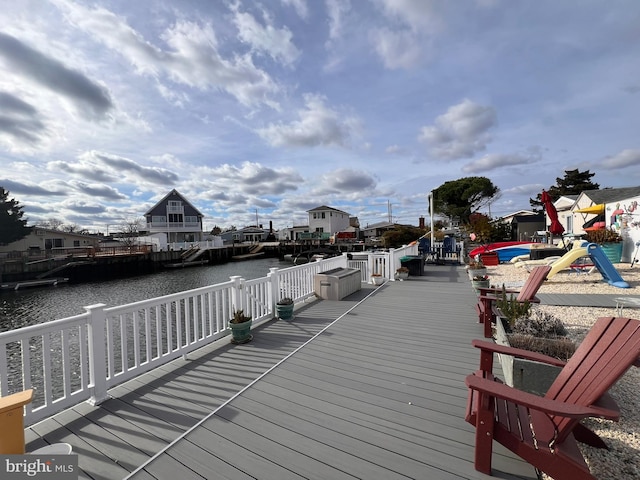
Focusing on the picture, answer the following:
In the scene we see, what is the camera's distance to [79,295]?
59.6 feet

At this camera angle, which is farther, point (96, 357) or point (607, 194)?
point (607, 194)

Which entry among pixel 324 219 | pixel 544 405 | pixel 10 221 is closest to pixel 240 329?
pixel 544 405

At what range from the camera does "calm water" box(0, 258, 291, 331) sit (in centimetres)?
1374

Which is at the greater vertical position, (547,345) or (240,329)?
(547,345)

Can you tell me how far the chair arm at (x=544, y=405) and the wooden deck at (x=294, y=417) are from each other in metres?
0.65

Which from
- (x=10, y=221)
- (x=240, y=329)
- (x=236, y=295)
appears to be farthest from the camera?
(x=10, y=221)

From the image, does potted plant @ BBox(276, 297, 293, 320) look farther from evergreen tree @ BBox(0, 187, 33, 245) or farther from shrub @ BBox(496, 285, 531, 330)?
evergreen tree @ BBox(0, 187, 33, 245)

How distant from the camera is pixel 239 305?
169 inches

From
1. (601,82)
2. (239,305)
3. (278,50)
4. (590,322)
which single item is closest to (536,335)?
(590,322)

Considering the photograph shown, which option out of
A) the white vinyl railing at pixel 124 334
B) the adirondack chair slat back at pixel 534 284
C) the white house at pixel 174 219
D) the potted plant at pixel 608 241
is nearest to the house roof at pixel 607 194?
the potted plant at pixel 608 241

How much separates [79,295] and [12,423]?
21961 millimetres

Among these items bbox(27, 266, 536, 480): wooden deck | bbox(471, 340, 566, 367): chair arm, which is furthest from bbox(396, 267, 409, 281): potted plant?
bbox(471, 340, 566, 367): chair arm

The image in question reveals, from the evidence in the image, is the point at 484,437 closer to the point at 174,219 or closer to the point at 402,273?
the point at 402,273

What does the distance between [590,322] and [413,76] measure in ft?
24.0
